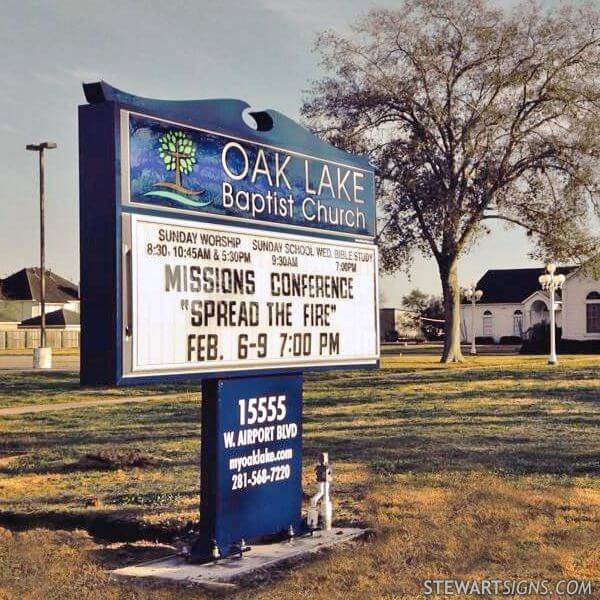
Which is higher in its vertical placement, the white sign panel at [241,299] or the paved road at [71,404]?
the white sign panel at [241,299]

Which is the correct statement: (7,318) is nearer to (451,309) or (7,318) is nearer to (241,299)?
(451,309)

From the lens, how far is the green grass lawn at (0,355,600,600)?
7.46m

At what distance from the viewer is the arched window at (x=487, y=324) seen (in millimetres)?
75188

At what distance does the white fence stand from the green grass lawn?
5341cm

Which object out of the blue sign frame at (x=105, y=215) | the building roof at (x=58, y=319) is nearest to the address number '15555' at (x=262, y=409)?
the blue sign frame at (x=105, y=215)

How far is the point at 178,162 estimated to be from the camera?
7535mm

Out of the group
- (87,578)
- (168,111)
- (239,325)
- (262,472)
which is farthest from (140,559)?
(168,111)

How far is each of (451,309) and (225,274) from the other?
33678mm

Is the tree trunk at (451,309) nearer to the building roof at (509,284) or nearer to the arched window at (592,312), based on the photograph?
the arched window at (592,312)

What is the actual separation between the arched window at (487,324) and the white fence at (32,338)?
3238 cm

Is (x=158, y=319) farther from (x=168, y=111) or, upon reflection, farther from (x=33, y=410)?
(x=33, y=410)

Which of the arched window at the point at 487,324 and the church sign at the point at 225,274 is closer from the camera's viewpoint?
the church sign at the point at 225,274

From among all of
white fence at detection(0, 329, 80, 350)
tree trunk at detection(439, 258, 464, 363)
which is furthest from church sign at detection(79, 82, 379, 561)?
white fence at detection(0, 329, 80, 350)

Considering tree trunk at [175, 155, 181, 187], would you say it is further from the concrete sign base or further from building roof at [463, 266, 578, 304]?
building roof at [463, 266, 578, 304]
